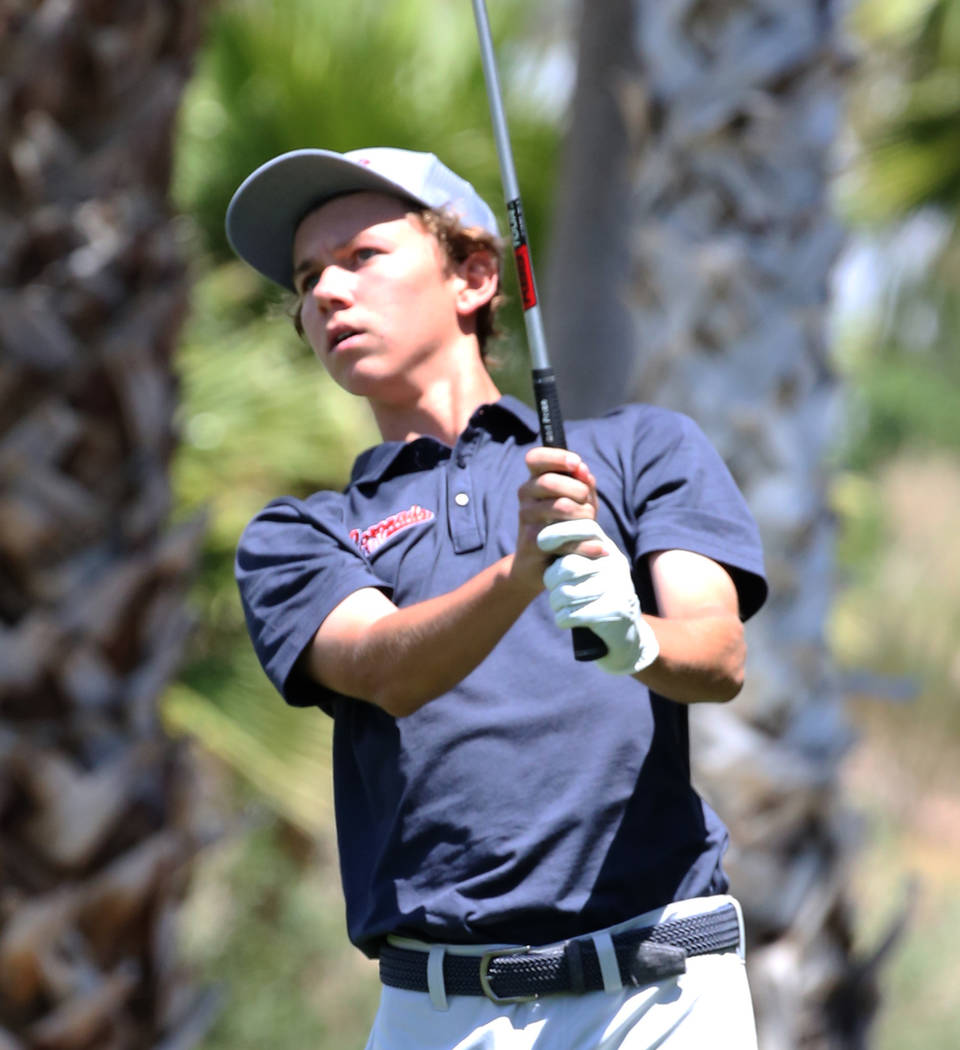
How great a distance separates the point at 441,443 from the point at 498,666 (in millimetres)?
388

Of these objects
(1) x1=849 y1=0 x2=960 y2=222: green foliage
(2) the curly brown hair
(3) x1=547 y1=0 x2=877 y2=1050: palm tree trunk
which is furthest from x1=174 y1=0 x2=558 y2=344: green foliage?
(2) the curly brown hair

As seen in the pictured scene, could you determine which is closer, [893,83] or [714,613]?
[714,613]

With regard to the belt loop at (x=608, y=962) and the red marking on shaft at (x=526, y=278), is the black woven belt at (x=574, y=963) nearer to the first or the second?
the belt loop at (x=608, y=962)

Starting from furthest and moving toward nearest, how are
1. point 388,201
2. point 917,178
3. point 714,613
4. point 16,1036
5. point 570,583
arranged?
point 917,178 < point 16,1036 < point 388,201 < point 714,613 < point 570,583

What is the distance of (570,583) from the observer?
1.82 m

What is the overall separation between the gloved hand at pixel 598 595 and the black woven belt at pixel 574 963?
40 centimetres

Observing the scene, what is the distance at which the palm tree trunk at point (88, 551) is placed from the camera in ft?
13.4

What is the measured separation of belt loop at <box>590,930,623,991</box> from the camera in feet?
6.61

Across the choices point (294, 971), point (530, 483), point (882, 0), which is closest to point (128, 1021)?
point (530, 483)

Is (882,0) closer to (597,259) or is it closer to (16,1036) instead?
(597,259)

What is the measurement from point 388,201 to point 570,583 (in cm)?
84

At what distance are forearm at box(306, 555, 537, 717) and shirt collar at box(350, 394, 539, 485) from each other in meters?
0.32

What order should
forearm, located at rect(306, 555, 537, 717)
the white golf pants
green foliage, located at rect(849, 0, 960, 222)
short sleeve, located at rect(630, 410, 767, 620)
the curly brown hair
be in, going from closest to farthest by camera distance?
forearm, located at rect(306, 555, 537, 717) < the white golf pants < short sleeve, located at rect(630, 410, 767, 620) < the curly brown hair < green foliage, located at rect(849, 0, 960, 222)

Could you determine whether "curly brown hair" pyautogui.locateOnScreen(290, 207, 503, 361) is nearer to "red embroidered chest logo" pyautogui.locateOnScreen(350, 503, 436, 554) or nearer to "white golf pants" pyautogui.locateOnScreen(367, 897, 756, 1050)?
"red embroidered chest logo" pyautogui.locateOnScreen(350, 503, 436, 554)
